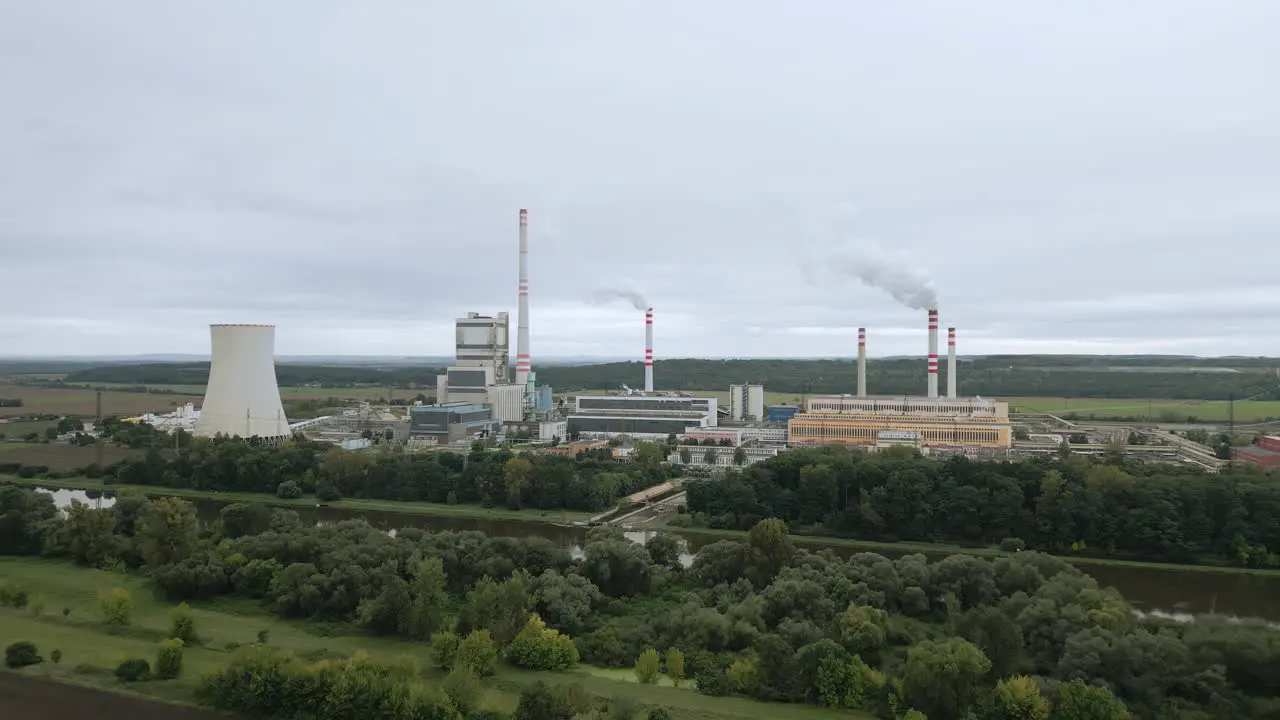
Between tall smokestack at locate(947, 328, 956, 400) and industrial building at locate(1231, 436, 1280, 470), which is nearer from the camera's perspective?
industrial building at locate(1231, 436, 1280, 470)

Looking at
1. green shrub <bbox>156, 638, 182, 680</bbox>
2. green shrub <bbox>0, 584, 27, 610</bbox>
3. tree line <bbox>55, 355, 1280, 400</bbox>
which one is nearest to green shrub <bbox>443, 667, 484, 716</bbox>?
green shrub <bbox>156, 638, 182, 680</bbox>

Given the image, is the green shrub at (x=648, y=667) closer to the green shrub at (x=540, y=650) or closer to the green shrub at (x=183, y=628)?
the green shrub at (x=540, y=650)

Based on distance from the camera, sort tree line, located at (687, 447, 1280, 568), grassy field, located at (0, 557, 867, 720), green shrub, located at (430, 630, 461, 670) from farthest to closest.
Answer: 1. tree line, located at (687, 447, 1280, 568)
2. green shrub, located at (430, 630, 461, 670)
3. grassy field, located at (0, 557, 867, 720)

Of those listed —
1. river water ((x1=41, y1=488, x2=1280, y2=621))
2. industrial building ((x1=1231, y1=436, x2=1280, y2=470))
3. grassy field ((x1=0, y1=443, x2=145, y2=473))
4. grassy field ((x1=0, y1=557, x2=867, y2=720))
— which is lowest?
river water ((x1=41, y1=488, x2=1280, y2=621))

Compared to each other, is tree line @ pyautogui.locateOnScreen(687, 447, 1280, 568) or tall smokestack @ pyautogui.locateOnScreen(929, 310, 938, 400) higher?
tall smokestack @ pyautogui.locateOnScreen(929, 310, 938, 400)

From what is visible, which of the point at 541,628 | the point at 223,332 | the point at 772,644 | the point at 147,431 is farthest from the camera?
the point at 147,431

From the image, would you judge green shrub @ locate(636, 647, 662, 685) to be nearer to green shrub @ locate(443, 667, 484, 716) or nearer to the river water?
green shrub @ locate(443, 667, 484, 716)

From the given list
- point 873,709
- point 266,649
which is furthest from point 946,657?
point 266,649

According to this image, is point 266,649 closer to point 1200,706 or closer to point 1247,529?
point 1200,706
